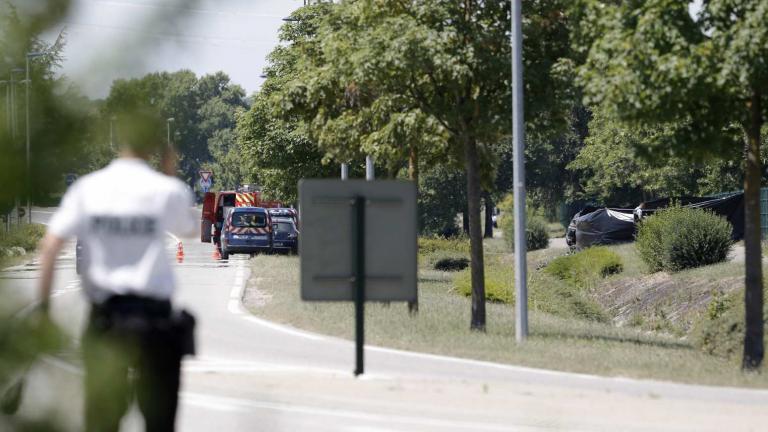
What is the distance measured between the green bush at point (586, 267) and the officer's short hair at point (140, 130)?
33.6m

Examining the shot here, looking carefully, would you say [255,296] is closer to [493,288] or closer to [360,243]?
[493,288]

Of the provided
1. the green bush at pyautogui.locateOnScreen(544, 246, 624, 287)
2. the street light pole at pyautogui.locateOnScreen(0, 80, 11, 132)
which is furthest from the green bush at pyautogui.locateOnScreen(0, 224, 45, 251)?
the green bush at pyautogui.locateOnScreen(544, 246, 624, 287)

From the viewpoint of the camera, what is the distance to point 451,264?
40594 millimetres

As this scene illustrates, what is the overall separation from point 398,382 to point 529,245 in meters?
44.3

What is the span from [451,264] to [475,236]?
20.7 metres

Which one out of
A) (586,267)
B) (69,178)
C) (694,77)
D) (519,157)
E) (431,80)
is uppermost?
(431,80)

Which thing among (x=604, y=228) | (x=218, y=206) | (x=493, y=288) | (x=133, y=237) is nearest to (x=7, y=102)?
(x=133, y=237)

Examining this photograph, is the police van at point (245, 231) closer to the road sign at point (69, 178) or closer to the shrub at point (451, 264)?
the shrub at point (451, 264)

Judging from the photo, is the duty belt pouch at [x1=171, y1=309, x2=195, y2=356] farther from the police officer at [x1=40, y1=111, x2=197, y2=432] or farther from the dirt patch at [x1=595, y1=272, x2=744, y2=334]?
the dirt patch at [x1=595, y1=272, x2=744, y2=334]

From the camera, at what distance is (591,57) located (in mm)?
15836

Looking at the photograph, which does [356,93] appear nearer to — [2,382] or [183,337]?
[183,337]

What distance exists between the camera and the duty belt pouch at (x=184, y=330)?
14.2 ft

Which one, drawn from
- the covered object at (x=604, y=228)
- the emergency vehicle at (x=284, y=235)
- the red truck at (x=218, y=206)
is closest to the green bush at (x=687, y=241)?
the covered object at (x=604, y=228)

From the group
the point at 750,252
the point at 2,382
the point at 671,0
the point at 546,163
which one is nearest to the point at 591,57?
the point at 671,0
